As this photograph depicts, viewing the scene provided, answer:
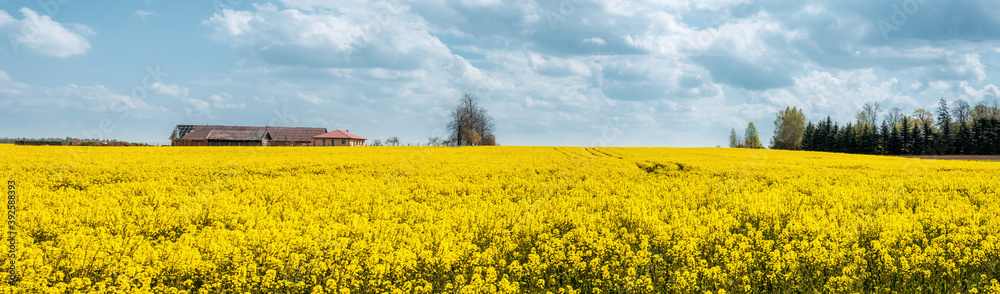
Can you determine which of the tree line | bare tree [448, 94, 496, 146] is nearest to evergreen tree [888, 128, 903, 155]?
the tree line

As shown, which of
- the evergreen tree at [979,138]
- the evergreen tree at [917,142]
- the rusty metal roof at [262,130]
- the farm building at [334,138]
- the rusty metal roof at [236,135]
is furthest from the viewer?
the farm building at [334,138]

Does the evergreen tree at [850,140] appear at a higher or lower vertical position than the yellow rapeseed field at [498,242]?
higher

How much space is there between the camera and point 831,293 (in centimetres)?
684

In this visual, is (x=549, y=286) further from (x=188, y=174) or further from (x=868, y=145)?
(x=868, y=145)

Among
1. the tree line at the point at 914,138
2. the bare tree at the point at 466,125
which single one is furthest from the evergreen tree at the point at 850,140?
the bare tree at the point at 466,125

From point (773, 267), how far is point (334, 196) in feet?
36.5

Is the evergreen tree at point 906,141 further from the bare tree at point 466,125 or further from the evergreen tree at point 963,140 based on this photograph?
the bare tree at point 466,125

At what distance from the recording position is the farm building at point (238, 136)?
85.1 meters

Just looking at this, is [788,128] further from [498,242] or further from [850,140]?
[498,242]

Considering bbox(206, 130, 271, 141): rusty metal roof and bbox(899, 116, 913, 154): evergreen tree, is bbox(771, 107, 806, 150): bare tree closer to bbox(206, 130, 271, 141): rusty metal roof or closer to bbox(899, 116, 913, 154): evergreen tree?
bbox(899, 116, 913, 154): evergreen tree

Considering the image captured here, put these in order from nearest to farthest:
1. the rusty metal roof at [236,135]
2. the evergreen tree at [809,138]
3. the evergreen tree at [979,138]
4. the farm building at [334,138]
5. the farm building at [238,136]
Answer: the evergreen tree at [979,138] → the rusty metal roof at [236,135] → the farm building at [238,136] → the farm building at [334,138] → the evergreen tree at [809,138]

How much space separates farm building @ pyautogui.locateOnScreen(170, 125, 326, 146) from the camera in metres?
85.1

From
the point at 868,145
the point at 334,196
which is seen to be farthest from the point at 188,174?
the point at 868,145

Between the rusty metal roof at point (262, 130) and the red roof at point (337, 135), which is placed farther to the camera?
the red roof at point (337, 135)
